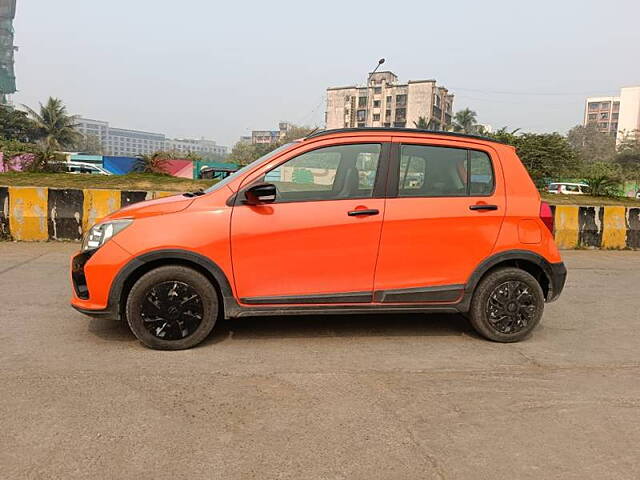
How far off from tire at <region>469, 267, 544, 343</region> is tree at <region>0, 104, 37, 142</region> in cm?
6975

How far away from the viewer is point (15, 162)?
26000mm

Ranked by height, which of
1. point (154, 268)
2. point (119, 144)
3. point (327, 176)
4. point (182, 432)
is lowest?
point (182, 432)

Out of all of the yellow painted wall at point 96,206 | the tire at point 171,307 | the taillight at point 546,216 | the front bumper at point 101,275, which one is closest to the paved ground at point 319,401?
the tire at point 171,307

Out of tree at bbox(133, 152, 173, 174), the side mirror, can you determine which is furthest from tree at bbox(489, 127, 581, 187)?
the side mirror

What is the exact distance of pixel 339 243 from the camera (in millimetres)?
4109

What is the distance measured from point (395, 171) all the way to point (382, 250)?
658mm

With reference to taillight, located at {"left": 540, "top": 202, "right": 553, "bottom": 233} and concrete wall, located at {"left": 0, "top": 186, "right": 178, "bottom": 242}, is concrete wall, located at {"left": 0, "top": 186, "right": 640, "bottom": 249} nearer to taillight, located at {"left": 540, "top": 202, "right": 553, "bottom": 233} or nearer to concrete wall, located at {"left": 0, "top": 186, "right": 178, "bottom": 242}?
concrete wall, located at {"left": 0, "top": 186, "right": 178, "bottom": 242}

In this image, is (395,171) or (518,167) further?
(518,167)

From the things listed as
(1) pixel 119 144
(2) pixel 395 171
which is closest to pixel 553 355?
(2) pixel 395 171

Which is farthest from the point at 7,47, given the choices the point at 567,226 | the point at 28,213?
the point at 567,226

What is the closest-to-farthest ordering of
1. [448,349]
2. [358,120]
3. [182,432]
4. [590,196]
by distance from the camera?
[182,432] → [448,349] → [590,196] → [358,120]

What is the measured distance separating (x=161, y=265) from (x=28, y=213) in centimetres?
612

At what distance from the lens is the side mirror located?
401 centimetres

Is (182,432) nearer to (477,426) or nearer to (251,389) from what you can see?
(251,389)
